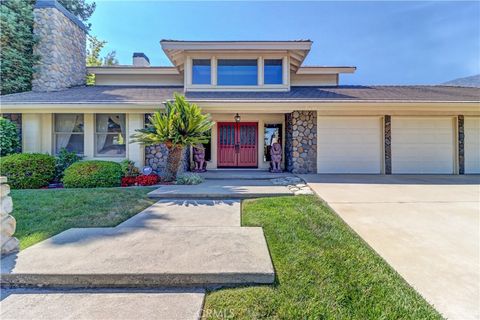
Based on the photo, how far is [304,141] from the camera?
9562mm

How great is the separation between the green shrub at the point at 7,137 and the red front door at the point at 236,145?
7.51 metres

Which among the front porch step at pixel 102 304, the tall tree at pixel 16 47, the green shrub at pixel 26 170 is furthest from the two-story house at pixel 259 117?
the front porch step at pixel 102 304

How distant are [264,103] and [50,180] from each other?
7680 mm

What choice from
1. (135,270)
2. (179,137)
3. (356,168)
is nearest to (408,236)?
(135,270)

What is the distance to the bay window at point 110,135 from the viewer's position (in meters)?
9.25

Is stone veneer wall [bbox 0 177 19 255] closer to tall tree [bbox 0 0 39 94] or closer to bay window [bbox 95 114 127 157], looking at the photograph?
bay window [bbox 95 114 127 157]

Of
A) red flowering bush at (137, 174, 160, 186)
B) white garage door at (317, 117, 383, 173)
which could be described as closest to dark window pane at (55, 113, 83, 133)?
red flowering bush at (137, 174, 160, 186)

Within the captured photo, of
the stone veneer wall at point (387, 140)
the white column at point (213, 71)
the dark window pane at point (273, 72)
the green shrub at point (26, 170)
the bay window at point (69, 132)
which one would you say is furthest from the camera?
the dark window pane at point (273, 72)

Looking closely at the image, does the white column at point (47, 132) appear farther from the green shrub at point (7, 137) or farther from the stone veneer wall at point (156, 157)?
the stone veneer wall at point (156, 157)

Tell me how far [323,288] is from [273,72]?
9698 mm

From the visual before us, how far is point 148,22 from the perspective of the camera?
1241 centimetres

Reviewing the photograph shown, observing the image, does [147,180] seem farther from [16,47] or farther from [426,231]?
[16,47]

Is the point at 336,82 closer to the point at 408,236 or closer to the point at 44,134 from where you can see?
the point at 408,236

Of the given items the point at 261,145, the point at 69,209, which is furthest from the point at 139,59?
the point at 69,209
